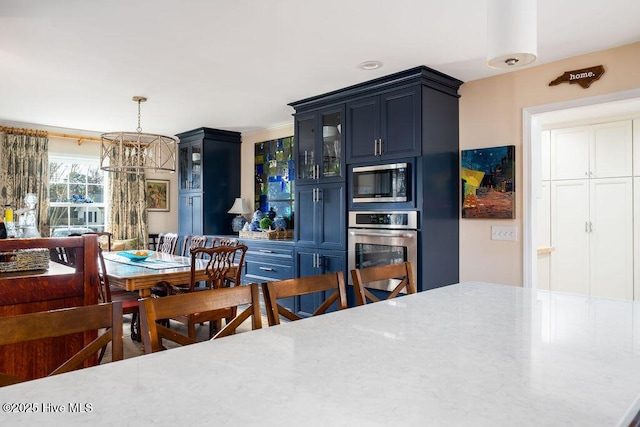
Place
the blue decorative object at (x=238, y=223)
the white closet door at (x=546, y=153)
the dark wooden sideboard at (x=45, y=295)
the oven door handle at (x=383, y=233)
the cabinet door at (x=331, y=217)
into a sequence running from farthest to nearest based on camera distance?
1. the blue decorative object at (x=238, y=223)
2. the white closet door at (x=546, y=153)
3. the cabinet door at (x=331, y=217)
4. the oven door handle at (x=383, y=233)
5. the dark wooden sideboard at (x=45, y=295)

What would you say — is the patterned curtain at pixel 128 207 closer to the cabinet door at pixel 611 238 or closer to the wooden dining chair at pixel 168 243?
the wooden dining chair at pixel 168 243

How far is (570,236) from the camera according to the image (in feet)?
15.2

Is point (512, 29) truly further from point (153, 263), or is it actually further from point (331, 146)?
point (153, 263)

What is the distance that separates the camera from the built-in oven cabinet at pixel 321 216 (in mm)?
4133

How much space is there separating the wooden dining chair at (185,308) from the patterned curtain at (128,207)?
17.5ft

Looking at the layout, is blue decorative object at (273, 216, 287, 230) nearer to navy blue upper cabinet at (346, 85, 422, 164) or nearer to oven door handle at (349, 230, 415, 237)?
oven door handle at (349, 230, 415, 237)

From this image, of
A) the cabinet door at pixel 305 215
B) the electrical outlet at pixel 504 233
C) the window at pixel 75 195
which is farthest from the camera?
the window at pixel 75 195

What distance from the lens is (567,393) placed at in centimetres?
82

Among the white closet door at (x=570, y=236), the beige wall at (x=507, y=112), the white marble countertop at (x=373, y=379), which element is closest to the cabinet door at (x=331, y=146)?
the beige wall at (x=507, y=112)

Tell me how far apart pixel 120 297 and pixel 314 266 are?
1.78 meters

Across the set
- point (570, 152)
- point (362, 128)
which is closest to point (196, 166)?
point (362, 128)

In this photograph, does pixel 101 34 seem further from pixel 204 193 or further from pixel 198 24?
pixel 204 193

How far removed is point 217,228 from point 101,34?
3640 mm

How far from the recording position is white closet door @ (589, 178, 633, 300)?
13.9 ft
